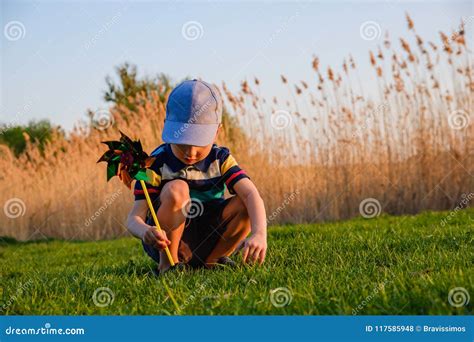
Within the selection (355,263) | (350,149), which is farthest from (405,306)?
(350,149)

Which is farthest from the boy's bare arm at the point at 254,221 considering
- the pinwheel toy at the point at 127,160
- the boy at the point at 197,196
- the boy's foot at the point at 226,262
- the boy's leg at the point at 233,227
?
the pinwheel toy at the point at 127,160

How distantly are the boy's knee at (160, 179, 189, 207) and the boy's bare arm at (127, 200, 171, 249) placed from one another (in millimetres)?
145

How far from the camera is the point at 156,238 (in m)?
3.10

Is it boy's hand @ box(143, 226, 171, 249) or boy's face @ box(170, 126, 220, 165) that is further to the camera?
boy's face @ box(170, 126, 220, 165)

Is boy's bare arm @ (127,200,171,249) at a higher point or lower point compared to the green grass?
higher

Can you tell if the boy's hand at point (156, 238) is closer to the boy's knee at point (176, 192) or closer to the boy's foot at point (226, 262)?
the boy's knee at point (176, 192)

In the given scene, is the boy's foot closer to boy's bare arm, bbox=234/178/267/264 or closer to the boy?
the boy

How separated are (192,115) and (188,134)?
12 centimetres

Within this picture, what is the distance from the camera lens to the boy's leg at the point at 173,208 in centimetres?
Result: 339

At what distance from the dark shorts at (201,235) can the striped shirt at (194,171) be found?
12 cm

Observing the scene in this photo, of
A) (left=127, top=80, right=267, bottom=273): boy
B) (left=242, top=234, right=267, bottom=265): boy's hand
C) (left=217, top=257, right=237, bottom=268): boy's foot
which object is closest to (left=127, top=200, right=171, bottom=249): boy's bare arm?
(left=127, top=80, right=267, bottom=273): boy

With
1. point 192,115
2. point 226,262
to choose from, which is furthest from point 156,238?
point 226,262

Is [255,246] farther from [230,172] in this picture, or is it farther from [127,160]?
[127,160]

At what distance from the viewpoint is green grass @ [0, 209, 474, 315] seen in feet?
8.43
